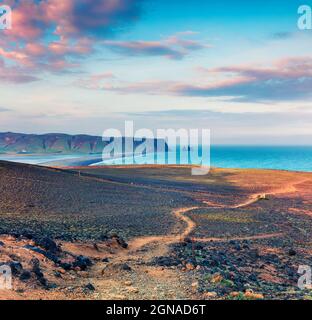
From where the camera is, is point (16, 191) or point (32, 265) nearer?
point (32, 265)

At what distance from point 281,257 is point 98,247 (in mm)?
8143

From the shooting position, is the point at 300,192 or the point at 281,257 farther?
the point at 300,192

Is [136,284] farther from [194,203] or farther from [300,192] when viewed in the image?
[300,192]

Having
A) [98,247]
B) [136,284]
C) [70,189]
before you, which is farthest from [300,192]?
[136,284]

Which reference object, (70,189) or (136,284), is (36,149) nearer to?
(70,189)

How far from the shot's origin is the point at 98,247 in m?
16.2
